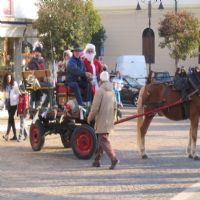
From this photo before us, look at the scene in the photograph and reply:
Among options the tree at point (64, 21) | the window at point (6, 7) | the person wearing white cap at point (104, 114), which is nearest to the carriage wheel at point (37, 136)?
the person wearing white cap at point (104, 114)

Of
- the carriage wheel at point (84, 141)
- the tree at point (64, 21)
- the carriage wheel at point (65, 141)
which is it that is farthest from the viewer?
the tree at point (64, 21)

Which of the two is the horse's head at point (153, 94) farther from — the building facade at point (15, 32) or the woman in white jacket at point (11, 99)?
the building facade at point (15, 32)

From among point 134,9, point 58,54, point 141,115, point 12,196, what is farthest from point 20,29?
point 134,9

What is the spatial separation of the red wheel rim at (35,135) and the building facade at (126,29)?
38397mm

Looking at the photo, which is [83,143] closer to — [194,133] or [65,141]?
[65,141]

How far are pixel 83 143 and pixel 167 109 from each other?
2026 mm

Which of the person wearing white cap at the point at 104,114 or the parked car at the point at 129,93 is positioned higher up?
the person wearing white cap at the point at 104,114

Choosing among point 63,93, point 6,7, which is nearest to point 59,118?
point 63,93

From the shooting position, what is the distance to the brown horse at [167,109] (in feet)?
44.8

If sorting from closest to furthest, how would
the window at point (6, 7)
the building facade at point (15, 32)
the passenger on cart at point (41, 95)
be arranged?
the passenger on cart at point (41, 95) → the window at point (6, 7) → the building facade at point (15, 32)

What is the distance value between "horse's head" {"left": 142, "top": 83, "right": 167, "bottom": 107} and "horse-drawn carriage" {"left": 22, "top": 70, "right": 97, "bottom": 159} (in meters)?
1.47

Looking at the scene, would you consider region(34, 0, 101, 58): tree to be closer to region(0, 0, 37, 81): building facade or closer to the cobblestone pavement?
region(0, 0, 37, 81): building facade

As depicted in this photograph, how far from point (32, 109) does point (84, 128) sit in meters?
2.07

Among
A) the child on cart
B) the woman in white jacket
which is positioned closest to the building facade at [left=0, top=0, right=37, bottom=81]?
the woman in white jacket
